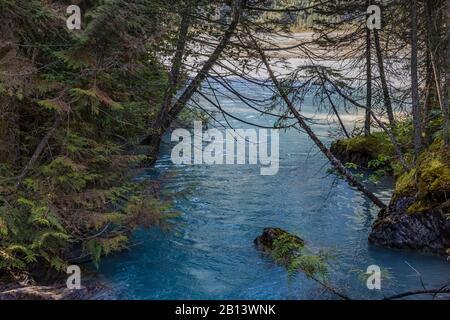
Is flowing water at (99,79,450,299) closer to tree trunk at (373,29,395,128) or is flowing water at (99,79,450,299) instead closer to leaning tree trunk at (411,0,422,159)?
tree trunk at (373,29,395,128)

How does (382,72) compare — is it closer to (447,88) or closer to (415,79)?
(415,79)

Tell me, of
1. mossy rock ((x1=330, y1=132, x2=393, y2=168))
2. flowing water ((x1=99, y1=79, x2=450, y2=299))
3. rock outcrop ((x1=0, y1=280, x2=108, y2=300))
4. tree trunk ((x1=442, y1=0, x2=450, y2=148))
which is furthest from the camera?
mossy rock ((x1=330, y1=132, x2=393, y2=168))

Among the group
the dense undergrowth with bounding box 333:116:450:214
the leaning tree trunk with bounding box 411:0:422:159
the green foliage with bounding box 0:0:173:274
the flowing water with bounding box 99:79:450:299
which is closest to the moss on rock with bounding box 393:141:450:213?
the dense undergrowth with bounding box 333:116:450:214

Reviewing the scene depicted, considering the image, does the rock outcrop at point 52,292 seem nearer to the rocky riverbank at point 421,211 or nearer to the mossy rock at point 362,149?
the rocky riverbank at point 421,211

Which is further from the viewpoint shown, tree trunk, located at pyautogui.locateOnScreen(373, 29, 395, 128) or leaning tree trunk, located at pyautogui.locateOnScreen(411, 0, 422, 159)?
tree trunk, located at pyautogui.locateOnScreen(373, 29, 395, 128)

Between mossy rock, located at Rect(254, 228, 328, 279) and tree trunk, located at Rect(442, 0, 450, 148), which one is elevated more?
tree trunk, located at Rect(442, 0, 450, 148)

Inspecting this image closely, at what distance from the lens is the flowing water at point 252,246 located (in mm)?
8000

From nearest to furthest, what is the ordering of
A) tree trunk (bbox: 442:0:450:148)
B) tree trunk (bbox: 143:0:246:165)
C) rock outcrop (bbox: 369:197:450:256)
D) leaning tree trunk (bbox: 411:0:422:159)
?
rock outcrop (bbox: 369:197:450:256)
tree trunk (bbox: 442:0:450:148)
leaning tree trunk (bbox: 411:0:422:159)
tree trunk (bbox: 143:0:246:165)

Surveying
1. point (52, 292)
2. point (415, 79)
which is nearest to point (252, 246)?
point (52, 292)

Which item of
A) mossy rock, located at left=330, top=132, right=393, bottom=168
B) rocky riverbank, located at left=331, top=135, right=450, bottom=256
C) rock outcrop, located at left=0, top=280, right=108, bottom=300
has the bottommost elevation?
rock outcrop, located at left=0, top=280, right=108, bottom=300

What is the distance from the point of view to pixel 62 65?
800 cm

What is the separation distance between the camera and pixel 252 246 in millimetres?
9711

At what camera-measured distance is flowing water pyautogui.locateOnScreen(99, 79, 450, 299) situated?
315 inches

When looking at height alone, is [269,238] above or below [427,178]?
below
